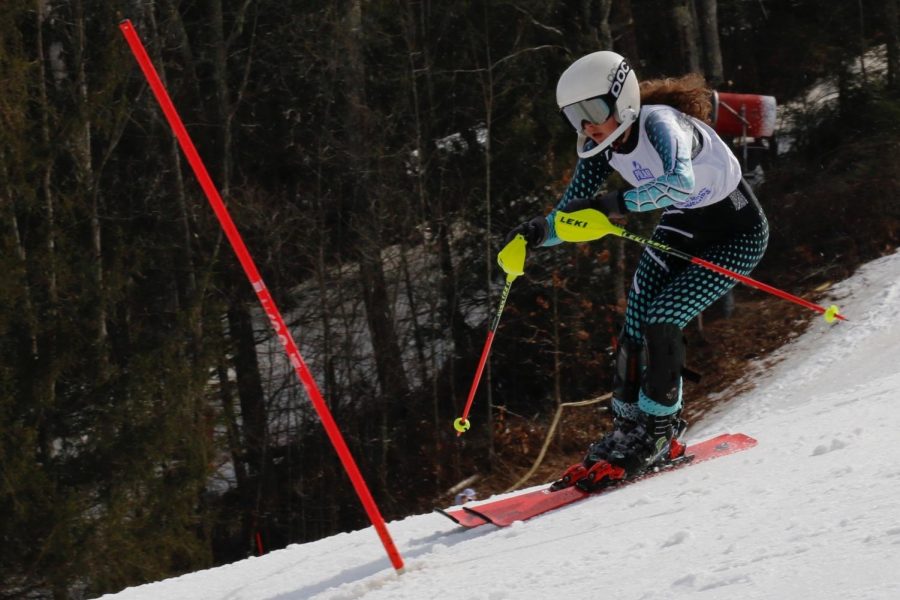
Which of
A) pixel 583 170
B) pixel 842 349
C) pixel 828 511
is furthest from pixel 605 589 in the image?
pixel 842 349

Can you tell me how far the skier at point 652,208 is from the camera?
416cm

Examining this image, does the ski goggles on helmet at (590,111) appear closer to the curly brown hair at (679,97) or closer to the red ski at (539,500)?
the curly brown hair at (679,97)

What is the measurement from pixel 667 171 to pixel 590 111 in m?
0.41

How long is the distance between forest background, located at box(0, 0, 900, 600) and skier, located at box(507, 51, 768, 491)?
24.0ft

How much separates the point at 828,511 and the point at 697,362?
955cm

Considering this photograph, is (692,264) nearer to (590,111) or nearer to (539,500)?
(590,111)

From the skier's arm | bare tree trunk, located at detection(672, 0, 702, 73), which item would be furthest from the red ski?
bare tree trunk, located at detection(672, 0, 702, 73)

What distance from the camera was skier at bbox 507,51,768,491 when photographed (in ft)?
13.7

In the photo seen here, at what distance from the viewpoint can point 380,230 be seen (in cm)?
1346

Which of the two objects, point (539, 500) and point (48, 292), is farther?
point (48, 292)

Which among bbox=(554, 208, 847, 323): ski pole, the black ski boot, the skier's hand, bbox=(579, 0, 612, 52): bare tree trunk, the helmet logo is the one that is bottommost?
the black ski boot

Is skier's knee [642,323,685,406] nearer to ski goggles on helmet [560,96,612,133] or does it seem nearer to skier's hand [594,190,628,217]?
skier's hand [594,190,628,217]

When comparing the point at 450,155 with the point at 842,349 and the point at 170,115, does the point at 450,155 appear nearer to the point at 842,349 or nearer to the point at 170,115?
the point at 842,349

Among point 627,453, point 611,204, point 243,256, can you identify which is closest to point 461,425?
point 627,453
